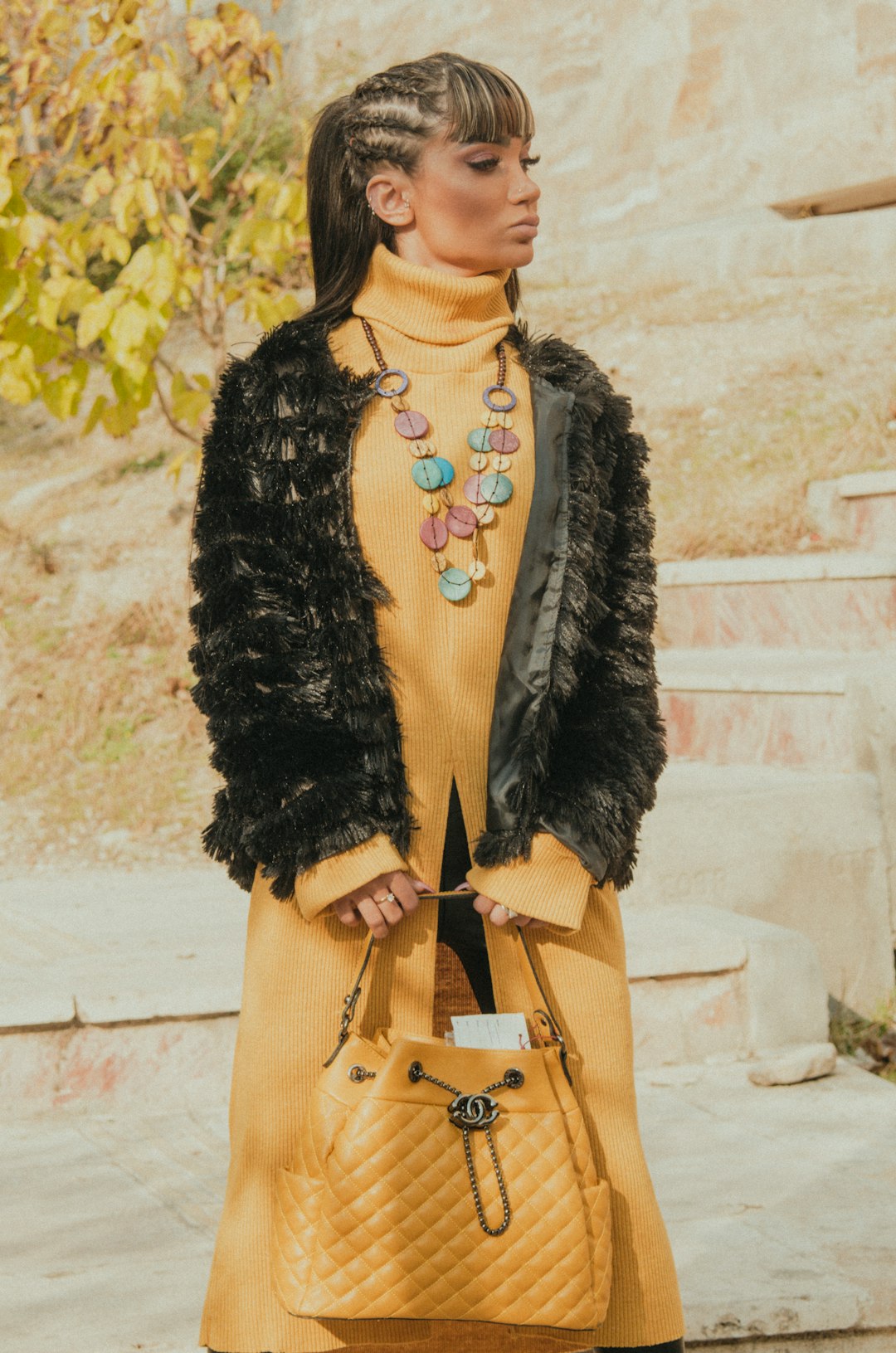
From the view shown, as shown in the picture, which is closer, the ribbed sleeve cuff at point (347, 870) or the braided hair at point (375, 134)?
the ribbed sleeve cuff at point (347, 870)

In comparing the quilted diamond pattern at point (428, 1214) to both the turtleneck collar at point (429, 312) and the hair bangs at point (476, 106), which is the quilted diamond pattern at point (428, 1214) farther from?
the hair bangs at point (476, 106)

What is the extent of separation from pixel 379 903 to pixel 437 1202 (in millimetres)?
359

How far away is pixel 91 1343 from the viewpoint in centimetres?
243

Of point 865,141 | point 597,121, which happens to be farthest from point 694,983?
point 597,121

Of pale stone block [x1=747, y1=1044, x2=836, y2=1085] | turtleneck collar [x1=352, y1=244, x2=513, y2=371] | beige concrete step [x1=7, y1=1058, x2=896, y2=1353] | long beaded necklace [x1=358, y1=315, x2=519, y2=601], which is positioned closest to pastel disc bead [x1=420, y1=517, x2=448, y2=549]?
long beaded necklace [x1=358, y1=315, x2=519, y2=601]

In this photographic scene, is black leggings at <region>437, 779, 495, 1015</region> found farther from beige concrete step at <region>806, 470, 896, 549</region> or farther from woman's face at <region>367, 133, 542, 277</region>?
beige concrete step at <region>806, 470, 896, 549</region>

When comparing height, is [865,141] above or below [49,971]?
above

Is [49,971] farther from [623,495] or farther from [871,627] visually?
[871,627]

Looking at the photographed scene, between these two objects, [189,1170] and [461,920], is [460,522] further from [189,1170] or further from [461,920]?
[189,1170]

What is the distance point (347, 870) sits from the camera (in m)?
1.86

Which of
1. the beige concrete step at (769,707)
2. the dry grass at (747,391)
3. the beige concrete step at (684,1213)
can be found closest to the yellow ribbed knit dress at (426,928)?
the beige concrete step at (684,1213)

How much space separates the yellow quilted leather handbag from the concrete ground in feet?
2.75

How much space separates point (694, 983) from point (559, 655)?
2.11 m

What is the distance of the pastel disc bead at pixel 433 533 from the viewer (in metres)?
1.94
